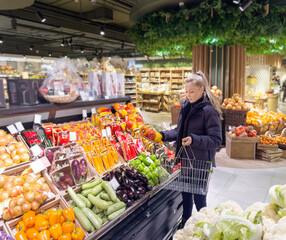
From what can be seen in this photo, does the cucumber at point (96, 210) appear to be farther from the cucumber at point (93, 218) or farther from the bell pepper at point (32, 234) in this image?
the bell pepper at point (32, 234)

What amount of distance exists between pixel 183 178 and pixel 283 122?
5580 mm

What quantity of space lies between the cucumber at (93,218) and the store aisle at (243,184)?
6.74 feet

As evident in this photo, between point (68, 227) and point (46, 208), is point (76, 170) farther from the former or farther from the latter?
point (68, 227)

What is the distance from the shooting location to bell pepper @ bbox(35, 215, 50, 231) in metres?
1.61

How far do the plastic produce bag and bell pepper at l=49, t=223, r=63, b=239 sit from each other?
5.11ft

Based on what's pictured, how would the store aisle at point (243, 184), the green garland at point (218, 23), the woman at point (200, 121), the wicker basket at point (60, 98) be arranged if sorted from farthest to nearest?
the green garland at point (218, 23) → the store aisle at point (243, 184) → the wicker basket at point (60, 98) → the woman at point (200, 121)

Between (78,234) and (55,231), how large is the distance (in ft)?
0.51

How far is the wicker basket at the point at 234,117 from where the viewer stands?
5.61 m

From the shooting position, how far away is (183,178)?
2.35m

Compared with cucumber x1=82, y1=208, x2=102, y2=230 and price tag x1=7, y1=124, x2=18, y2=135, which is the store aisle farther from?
price tag x1=7, y1=124, x2=18, y2=135

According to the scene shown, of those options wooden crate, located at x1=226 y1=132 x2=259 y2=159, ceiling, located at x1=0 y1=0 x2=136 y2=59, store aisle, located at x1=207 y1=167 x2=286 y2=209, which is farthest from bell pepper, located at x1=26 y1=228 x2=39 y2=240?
ceiling, located at x1=0 y1=0 x2=136 y2=59

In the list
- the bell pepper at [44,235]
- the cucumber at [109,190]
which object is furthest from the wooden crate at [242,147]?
the bell pepper at [44,235]

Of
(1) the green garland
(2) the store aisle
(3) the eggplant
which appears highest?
(1) the green garland

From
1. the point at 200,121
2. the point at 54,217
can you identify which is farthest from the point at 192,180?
the point at 54,217
